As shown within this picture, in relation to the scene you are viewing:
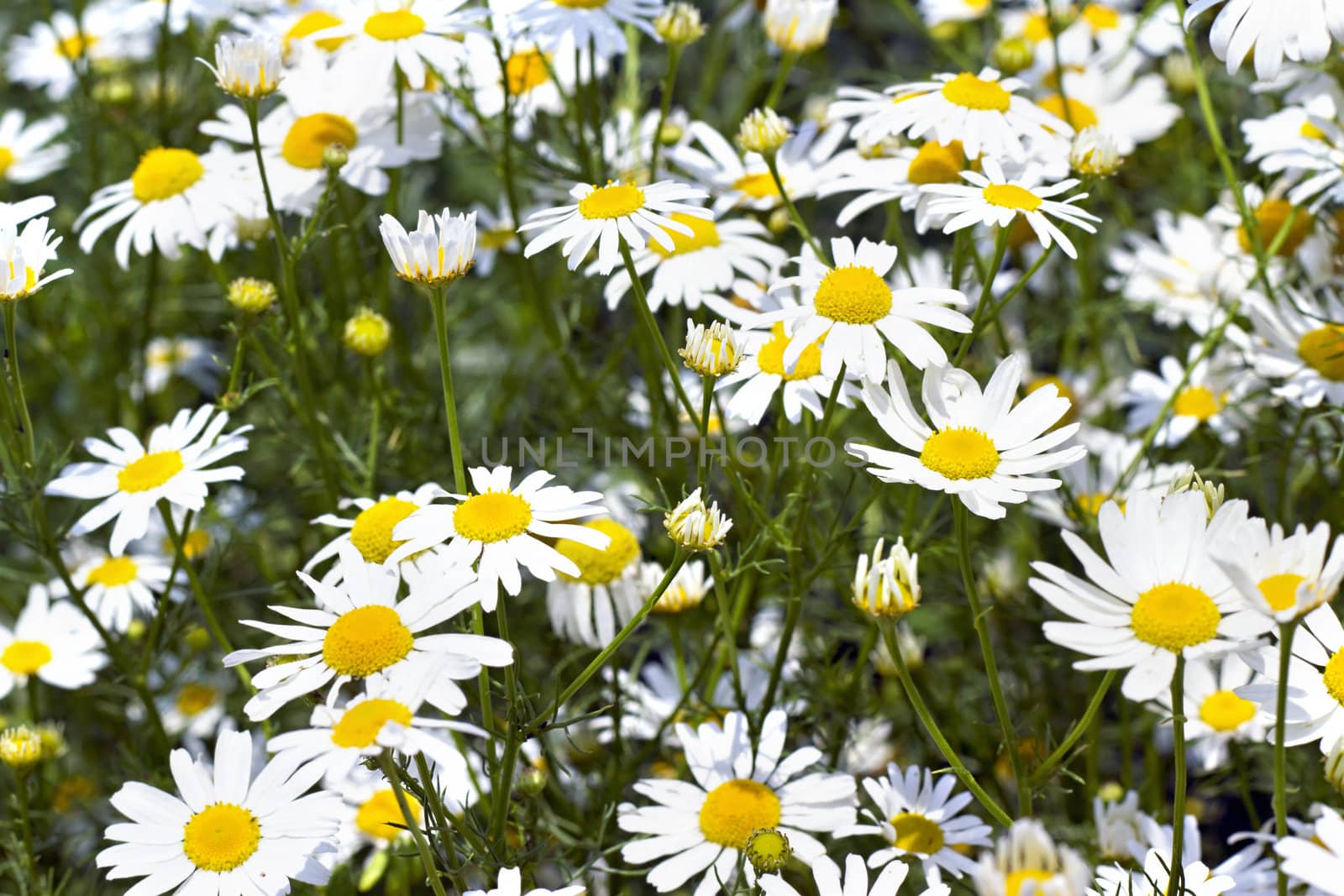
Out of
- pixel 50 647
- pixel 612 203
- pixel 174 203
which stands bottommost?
pixel 50 647

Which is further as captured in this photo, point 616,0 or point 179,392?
point 179,392

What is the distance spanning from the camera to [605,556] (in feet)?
5.66

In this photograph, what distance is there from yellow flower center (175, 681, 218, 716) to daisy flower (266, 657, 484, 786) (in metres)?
1.21

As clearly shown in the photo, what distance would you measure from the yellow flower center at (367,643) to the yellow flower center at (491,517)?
0.12m

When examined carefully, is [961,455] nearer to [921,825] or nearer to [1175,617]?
[1175,617]

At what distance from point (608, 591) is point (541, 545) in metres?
0.47

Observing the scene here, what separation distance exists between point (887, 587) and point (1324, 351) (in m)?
0.99

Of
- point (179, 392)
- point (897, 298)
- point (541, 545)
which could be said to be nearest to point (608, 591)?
point (541, 545)

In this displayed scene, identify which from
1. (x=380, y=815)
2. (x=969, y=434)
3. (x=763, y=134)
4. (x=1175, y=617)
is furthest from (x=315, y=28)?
(x=1175, y=617)

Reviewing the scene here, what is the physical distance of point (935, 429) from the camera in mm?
1381

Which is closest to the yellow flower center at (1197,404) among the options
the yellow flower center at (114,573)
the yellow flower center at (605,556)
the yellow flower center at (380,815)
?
the yellow flower center at (605,556)

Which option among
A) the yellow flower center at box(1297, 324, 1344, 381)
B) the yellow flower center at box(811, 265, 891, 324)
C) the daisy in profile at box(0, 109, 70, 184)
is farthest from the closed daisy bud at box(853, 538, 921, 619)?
the daisy in profile at box(0, 109, 70, 184)

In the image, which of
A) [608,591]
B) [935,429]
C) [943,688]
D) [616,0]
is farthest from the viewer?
[943,688]

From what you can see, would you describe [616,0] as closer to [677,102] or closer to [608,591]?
[608,591]
